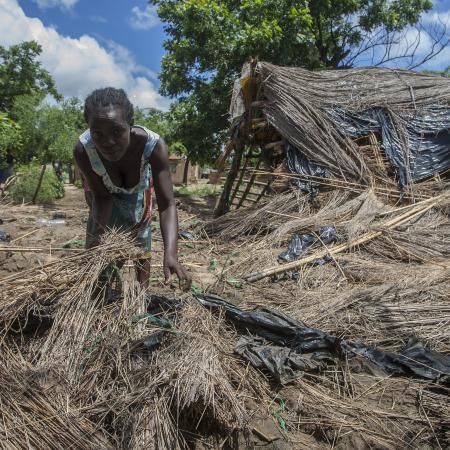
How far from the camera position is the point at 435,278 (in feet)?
12.5

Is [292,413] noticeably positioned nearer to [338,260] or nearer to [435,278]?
[435,278]

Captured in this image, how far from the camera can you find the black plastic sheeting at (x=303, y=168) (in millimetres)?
6520

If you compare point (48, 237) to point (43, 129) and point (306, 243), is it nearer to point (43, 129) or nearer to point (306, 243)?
point (306, 243)

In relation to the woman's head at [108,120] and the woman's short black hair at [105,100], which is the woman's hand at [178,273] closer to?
the woman's head at [108,120]

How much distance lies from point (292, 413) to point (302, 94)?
583 cm

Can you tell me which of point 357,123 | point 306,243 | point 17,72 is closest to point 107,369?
point 306,243

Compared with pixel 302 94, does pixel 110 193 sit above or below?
below

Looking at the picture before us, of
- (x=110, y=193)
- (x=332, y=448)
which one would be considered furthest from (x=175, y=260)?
(x=332, y=448)

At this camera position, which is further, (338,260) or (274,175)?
(274,175)

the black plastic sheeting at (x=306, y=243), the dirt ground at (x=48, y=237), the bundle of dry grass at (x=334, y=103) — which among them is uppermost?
the bundle of dry grass at (x=334, y=103)

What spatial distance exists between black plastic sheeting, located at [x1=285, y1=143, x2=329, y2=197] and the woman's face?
15.4 feet

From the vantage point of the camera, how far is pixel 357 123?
271 inches

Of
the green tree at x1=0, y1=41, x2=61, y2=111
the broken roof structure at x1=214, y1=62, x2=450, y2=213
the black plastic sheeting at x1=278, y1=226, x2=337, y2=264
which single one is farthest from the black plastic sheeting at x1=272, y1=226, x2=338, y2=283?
the green tree at x1=0, y1=41, x2=61, y2=111

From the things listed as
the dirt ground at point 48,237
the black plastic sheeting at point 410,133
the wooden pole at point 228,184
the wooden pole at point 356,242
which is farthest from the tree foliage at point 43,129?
the wooden pole at point 356,242
